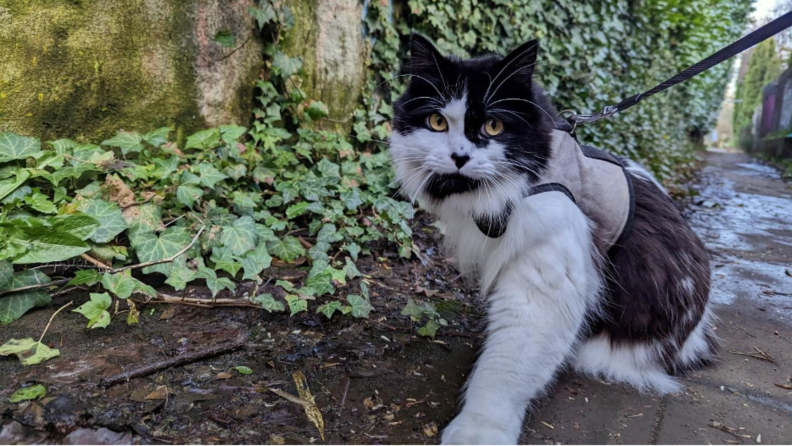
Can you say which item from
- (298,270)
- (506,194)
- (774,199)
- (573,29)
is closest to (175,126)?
(298,270)

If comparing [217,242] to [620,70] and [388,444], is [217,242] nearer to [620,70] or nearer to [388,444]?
[388,444]

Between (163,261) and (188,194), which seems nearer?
(163,261)

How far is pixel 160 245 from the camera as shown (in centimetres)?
222

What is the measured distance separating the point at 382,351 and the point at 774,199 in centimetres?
668

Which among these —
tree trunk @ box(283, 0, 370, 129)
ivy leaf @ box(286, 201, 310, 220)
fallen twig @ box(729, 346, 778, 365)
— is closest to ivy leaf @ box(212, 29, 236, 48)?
tree trunk @ box(283, 0, 370, 129)

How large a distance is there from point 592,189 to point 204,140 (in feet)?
6.39

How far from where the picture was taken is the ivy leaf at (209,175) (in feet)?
8.02

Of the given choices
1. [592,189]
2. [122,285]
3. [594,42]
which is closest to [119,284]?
[122,285]

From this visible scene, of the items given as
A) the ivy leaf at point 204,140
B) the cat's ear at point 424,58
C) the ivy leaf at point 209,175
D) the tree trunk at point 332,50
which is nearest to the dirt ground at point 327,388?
the ivy leaf at point 209,175

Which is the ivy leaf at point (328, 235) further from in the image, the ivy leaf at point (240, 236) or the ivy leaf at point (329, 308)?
the ivy leaf at point (329, 308)

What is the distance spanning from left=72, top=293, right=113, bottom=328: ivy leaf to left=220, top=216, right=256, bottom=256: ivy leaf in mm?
586

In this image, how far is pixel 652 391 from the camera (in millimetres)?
1937

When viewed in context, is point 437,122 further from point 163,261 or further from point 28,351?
point 28,351

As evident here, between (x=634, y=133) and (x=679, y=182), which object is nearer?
(x=634, y=133)
